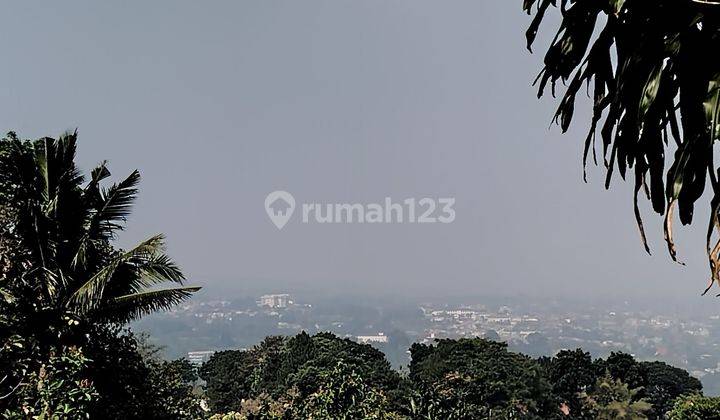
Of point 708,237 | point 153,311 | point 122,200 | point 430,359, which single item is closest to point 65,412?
point 153,311

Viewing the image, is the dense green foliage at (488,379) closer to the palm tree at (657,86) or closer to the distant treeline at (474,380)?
the distant treeline at (474,380)

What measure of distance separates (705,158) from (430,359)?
37992 mm

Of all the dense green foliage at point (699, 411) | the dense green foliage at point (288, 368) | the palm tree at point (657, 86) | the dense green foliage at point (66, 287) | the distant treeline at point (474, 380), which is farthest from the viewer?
the distant treeline at point (474, 380)

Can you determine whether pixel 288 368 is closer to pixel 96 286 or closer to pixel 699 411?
pixel 699 411

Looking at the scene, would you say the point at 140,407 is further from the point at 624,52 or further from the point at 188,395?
the point at 624,52

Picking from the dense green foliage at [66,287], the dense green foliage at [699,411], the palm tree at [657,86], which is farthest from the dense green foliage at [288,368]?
the palm tree at [657,86]

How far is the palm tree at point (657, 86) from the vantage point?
1.67 metres

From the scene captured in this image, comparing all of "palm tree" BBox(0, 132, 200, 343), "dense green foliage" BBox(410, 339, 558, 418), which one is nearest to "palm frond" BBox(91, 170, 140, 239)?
"palm tree" BBox(0, 132, 200, 343)

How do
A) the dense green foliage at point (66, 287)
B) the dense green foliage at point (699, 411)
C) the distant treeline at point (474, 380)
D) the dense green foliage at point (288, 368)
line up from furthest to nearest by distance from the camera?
the distant treeline at point (474, 380)
the dense green foliage at point (288, 368)
the dense green foliage at point (699, 411)
the dense green foliage at point (66, 287)

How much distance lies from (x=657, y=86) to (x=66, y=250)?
310 inches

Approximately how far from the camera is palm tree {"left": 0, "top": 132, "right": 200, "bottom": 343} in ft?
25.8

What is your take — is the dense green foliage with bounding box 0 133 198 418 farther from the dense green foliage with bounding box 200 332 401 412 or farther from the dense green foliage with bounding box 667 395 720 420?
the dense green foliage with bounding box 667 395 720 420

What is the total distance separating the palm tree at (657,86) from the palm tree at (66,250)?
698 centimetres

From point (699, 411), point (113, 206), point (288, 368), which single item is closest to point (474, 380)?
point (288, 368)
